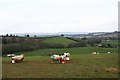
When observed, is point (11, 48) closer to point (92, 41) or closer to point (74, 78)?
point (92, 41)

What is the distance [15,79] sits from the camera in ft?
53.8

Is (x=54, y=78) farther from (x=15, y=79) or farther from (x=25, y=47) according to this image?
(x=25, y=47)

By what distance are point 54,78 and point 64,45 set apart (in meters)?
59.4

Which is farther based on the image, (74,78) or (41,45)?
(41,45)

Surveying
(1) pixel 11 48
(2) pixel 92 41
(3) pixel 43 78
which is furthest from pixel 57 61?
(2) pixel 92 41

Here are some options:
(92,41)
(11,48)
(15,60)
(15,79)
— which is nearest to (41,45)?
(11,48)

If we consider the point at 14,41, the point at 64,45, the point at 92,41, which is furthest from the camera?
the point at 92,41

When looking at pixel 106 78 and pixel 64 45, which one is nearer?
pixel 106 78

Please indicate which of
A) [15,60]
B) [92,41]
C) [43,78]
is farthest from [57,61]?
[92,41]

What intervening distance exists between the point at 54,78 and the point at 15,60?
40.7 feet

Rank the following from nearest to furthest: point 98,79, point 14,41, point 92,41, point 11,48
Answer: point 98,79 → point 11,48 → point 14,41 → point 92,41

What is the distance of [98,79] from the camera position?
16016mm

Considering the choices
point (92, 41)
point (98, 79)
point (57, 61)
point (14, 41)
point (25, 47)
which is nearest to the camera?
point (98, 79)

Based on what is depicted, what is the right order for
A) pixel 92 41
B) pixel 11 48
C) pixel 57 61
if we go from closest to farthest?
pixel 57 61
pixel 11 48
pixel 92 41
